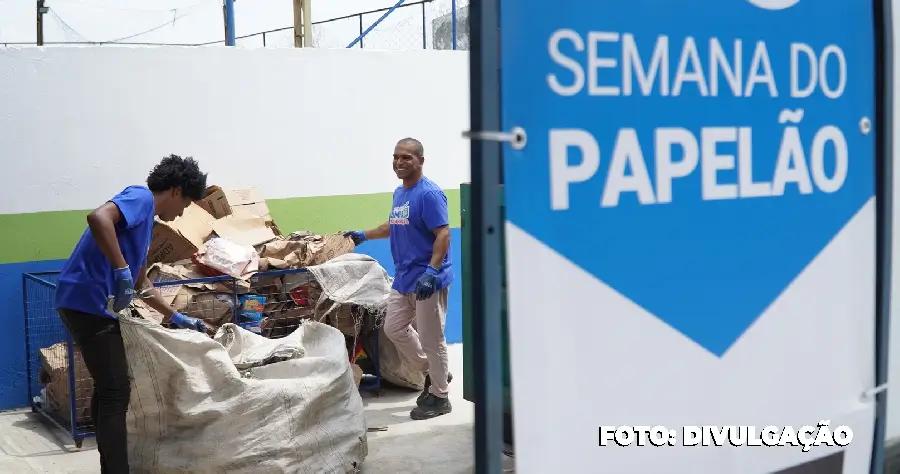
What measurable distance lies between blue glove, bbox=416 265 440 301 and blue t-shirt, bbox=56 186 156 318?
192cm

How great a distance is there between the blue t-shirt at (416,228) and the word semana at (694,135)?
13.5 feet

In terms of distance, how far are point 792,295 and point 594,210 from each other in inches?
25.2

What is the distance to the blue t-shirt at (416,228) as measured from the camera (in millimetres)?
6246

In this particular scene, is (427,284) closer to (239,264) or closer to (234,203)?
(239,264)

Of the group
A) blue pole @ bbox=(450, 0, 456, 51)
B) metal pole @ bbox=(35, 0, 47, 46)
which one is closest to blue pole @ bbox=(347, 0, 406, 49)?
blue pole @ bbox=(450, 0, 456, 51)

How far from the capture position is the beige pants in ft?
20.9

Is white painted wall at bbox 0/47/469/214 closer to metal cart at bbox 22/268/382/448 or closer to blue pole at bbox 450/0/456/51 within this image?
metal cart at bbox 22/268/382/448

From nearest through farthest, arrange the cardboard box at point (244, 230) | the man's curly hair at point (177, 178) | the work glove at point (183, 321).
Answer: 1. the man's curly hair at point (177, 178)
2. the work glove at point (183, 321)
3. the cardboard box at point (244, 230)

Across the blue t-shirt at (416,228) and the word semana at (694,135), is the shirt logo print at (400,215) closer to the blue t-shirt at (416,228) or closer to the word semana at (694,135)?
the blue t-shirt at (416,228)

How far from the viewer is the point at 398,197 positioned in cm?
647

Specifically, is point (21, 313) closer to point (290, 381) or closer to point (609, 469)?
point (290, 381)

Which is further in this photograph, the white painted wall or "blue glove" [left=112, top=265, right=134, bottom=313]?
the white painted wall

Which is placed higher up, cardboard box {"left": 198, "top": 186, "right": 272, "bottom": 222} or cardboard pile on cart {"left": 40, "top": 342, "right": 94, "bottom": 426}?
cardboard box {"left": 198, "top": 186, "right": 272, "bottom": 222}

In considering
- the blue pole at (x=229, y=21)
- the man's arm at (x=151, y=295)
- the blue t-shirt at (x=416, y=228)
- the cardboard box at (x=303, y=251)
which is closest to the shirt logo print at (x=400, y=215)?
the blue t-shirt at (x=416, y=228)
